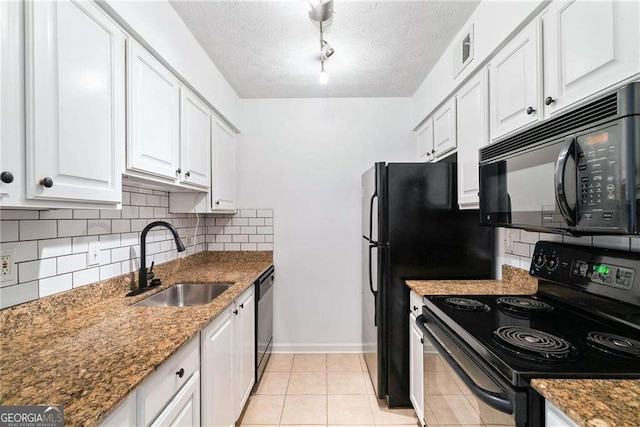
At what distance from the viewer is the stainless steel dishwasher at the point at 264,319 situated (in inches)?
87.7

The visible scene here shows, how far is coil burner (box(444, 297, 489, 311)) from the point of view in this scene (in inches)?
52.7

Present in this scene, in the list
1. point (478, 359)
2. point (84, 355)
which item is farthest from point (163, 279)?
point (478, 359)

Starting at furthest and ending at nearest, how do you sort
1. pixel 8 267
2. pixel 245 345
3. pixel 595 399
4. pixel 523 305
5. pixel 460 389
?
1. pixel 245 345
2. pixel 523 305
3. pixel 460 389
4. pixel 8 267
5. pixel 595 399

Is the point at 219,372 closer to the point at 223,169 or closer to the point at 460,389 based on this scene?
the point at 460,389

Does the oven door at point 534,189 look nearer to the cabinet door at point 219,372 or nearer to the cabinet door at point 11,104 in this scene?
the cabinet door at point 219,372

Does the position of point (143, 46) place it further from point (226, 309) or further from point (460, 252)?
point (460, 252)

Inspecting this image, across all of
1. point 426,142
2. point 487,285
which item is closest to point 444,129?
point 426,142

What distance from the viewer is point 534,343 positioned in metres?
0.95

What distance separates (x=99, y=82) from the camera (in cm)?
111

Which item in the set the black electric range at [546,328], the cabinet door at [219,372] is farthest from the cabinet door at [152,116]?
the black electric range at [546,328]

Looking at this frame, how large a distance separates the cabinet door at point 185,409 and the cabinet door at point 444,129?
2.08m

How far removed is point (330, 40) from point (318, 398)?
258 cm

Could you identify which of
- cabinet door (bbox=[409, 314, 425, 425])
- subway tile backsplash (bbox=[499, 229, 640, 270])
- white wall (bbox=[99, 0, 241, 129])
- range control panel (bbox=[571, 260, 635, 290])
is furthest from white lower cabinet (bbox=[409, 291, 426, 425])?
white wall (bbox=[99, 0, 241, 129])

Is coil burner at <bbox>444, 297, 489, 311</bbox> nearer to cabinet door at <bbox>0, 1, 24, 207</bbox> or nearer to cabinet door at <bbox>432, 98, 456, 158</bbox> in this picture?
cabinet door at <bbox>432, 98, 456, 158</bbox>
